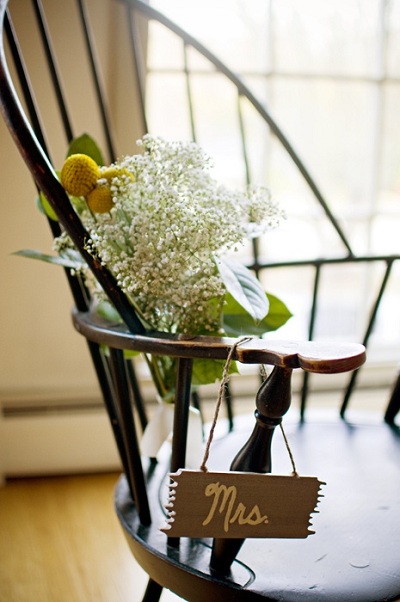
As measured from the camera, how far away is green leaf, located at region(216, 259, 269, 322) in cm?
73

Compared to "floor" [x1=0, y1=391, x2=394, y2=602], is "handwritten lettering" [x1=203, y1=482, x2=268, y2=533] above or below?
above

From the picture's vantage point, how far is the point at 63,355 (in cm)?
158

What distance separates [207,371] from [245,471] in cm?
19

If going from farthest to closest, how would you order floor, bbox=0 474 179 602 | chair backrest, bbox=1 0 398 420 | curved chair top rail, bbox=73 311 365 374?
floor, bbox=0 474 179 602, chair backrest, bbox=1 0 398 420, curved chair top rail, bbox=73 311 365 374

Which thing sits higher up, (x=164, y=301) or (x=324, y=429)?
(x=164, y=301)

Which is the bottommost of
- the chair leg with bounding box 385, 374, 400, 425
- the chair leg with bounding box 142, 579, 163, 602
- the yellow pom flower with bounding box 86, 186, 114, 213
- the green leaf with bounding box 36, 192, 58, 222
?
the chair leg with bounding box 142, 579, 163, 602

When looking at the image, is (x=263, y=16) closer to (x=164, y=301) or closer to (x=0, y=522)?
(x=164, y=301)

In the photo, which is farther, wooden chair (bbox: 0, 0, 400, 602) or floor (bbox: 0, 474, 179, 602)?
floor (bbox: 0, 474, 179, 602)

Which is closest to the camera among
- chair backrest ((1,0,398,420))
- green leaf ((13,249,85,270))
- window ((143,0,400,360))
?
green leaf ((13,249,85,270))

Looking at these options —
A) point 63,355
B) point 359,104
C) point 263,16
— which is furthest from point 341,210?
point 63,355

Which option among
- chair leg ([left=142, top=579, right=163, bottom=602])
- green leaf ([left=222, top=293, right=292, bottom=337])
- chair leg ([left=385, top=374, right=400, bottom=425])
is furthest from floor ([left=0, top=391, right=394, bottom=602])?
green leaf ([left=222, top=293, right=292, bottom=337])

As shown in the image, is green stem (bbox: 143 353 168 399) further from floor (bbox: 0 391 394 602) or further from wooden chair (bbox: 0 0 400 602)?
floor (bbox: 0 391 394 602)

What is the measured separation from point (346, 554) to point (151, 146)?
0.53 metres

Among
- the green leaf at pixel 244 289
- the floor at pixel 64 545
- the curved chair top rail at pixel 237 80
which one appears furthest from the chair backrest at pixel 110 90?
the floor at pixel 64 545
